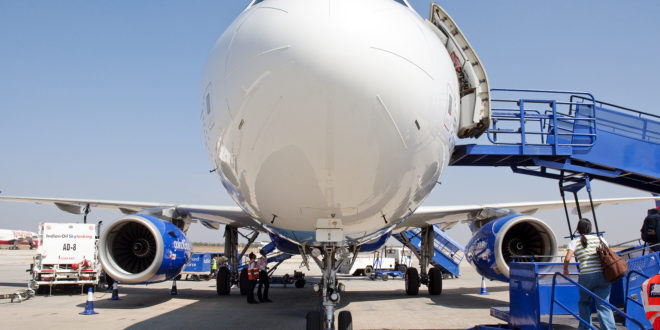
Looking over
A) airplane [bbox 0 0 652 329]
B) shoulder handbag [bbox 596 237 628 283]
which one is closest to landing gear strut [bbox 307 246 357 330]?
airplane [bbox 0 0 652 329]

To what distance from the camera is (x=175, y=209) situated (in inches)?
421

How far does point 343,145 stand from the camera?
343cm

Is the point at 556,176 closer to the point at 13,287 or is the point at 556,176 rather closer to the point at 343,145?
the point at 343,145

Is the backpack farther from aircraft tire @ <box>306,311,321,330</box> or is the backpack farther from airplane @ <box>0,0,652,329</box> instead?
aircraft tire @ <box>306,311,321,330</box>

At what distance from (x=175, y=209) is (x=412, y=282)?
6.26m

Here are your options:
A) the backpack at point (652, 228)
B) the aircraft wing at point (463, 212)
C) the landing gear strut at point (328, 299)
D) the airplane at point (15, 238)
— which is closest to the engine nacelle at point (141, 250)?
the landing gear strut at point (328, 299)

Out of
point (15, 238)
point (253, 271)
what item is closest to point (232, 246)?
point (253, 271)

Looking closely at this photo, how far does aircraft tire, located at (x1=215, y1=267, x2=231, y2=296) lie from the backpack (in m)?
9.38

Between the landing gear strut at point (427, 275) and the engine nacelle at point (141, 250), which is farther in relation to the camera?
the landing gear strut at point (427, 275)

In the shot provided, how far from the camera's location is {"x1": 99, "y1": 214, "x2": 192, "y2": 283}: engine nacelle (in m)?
8.47

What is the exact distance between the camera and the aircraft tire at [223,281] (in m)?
12.3

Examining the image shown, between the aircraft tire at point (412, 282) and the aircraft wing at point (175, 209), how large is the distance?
419 cm

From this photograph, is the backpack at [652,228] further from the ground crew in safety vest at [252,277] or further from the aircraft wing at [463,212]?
the ground crew in safety vest at [252,277]

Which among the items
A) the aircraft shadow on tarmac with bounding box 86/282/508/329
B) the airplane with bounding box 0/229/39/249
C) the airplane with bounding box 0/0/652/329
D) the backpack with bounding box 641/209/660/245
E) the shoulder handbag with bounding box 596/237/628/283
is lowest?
the airplane with bounding box 0/229/39/249
